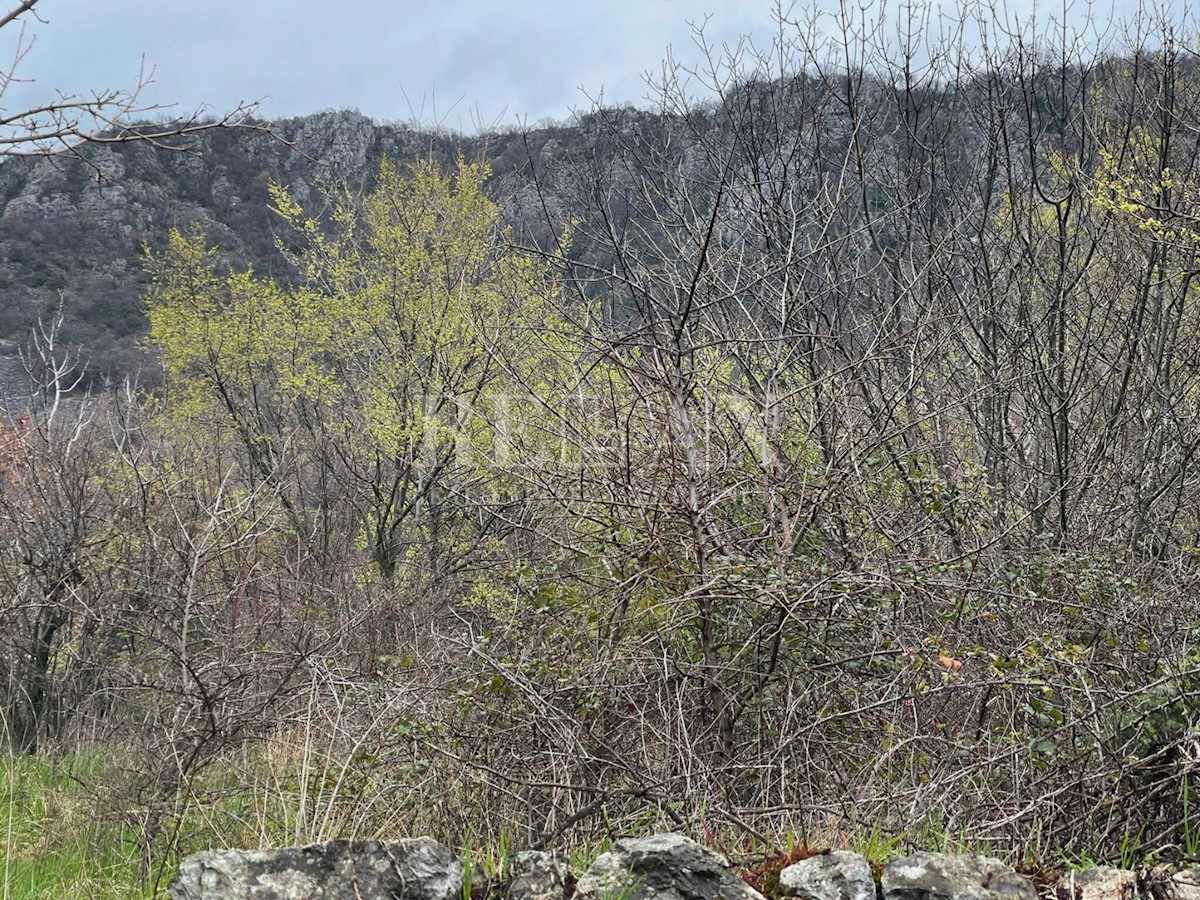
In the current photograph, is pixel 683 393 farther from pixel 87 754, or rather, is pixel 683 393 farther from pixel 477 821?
pixel 87 754

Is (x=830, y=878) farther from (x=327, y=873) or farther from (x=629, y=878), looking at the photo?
(x=327, y=873)

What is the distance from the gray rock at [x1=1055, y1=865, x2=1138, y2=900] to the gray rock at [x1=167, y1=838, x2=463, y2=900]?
1535mm

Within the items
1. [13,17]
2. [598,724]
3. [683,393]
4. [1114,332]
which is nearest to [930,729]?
[598,724]

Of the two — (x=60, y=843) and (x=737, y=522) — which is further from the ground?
(x=737, y=522)

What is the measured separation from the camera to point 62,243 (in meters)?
53.6

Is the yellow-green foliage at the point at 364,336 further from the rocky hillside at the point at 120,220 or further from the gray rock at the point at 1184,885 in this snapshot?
the rocky hillside at the point at 120,220

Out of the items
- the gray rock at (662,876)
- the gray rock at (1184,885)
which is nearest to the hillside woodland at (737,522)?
the gray rock at (1184,885)

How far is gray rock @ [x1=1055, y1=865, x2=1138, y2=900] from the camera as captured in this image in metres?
2.25

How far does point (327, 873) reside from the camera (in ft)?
7.27

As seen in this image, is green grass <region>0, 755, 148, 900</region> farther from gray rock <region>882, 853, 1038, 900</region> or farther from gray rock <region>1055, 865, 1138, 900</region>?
gray rock <region>1055, 865, 1138, 900</region>

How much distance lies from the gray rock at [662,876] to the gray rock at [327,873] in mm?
364

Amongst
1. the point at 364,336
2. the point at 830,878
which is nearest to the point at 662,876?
the point at 830,878

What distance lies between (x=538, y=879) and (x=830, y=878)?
0.73 meters

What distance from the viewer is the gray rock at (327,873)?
2.17 m
